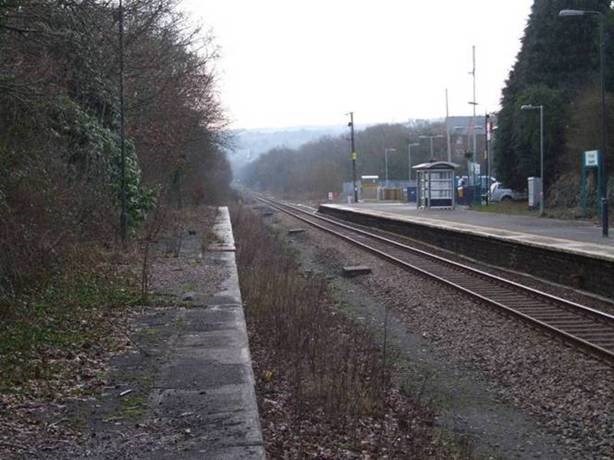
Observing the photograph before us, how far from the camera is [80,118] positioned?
17094 mm

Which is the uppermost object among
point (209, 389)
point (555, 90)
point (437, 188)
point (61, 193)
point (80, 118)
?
point (555, 90)

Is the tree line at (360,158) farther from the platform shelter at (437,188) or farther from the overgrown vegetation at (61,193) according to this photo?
the overgrown vegetation at (61,193)

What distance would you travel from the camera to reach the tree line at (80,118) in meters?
9.73

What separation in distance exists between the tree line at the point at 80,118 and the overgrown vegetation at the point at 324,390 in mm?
3238

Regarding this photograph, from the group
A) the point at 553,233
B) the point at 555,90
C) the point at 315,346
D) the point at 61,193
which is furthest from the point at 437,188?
the point at 315,346

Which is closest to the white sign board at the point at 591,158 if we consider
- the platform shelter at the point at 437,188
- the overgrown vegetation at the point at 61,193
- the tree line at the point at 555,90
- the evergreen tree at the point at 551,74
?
the tree line at the point at 555,90

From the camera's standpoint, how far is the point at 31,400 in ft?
23.0

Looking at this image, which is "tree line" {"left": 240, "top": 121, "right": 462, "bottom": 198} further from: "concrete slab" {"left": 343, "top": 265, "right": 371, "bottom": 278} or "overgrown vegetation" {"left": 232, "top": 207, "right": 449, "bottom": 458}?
"overgrown vegetation" {"left": 232, "top": 207, "right": 449, "bottom": 458}

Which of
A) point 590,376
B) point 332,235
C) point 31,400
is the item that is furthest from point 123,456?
point 332,235

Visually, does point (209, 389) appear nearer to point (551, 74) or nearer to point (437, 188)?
point (437, 188)

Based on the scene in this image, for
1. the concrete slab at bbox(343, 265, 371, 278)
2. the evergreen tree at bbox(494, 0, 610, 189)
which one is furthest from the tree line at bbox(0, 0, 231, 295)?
the evergreen tree at bbox(494, 0, 610, 189)

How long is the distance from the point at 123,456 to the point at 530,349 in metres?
7.25

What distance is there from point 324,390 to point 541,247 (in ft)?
44.2

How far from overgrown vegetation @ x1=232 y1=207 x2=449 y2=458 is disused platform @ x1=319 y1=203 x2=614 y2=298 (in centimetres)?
645
